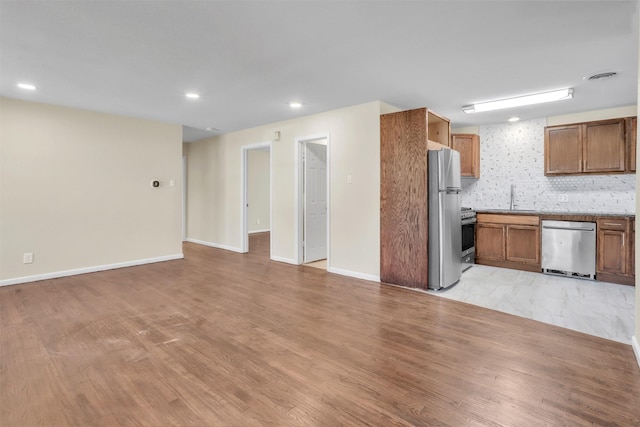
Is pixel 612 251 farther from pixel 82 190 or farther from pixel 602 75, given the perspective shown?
pixel 82 190

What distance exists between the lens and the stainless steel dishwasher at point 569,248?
4.17 meters

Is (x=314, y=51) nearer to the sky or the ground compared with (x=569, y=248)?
nearer to the sky

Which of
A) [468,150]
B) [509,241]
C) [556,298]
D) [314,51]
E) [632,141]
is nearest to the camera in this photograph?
[314,51]

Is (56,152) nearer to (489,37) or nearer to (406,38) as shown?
(406,38)

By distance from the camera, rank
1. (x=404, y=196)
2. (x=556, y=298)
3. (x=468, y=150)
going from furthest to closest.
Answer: (x=468, y=150) → (x=404, y=196) → (x=556, y=298)

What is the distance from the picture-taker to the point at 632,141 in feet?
13.6

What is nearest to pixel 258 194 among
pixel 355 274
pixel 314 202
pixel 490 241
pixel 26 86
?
pixel 314 202

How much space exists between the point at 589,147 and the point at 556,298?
7.85ft

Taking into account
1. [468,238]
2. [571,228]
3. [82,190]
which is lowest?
[468,238]

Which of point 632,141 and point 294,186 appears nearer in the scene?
point 632,141

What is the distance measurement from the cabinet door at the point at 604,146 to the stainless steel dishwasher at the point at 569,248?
885 mm

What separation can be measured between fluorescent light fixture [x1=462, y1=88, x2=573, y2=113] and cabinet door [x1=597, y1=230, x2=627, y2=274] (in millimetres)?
1814

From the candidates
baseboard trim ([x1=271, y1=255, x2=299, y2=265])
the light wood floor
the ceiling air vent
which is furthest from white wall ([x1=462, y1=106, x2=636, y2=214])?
baseboard trim ([x1=271, y1=255, x2=299, y2=265])

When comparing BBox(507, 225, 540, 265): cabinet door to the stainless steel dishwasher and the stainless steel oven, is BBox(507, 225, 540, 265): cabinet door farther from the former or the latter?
the stainless steel oven
